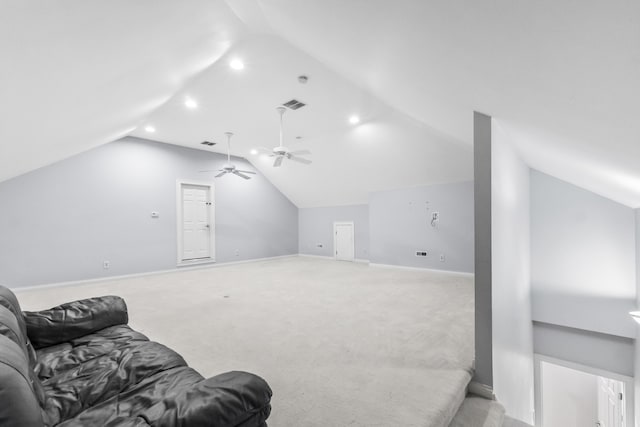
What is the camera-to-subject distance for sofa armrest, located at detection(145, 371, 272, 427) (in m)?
0.90

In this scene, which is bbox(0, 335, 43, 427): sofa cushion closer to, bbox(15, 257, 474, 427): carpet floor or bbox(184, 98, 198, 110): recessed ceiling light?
bbox(15, 257, 474, 427): carpet floor

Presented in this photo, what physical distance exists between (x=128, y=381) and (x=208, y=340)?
142 centimetres

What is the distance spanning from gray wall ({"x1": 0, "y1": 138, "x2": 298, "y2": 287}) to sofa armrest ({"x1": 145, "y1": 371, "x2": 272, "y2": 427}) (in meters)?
6.10

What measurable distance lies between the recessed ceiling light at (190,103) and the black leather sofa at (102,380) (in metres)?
3.27

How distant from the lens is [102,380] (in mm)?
1408

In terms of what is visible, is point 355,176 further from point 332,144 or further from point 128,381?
point 128,381

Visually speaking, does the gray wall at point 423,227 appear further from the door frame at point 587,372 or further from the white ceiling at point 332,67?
the door frame at point 587,372

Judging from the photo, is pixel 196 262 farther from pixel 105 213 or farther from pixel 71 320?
pixel 71 320

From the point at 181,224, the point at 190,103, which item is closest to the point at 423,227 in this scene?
the point at 190,103

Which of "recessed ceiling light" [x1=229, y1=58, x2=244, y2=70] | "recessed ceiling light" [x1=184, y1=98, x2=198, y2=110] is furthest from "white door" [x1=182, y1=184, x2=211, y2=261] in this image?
"recessed ceiling light" [x1=229, y1=58, x2=244, y2=70]

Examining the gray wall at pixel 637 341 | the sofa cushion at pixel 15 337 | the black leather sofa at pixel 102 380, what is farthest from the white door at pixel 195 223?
the gray wall at pixel 637 341

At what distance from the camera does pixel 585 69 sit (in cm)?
113

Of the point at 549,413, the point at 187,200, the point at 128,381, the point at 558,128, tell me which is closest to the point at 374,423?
the point at 128,381

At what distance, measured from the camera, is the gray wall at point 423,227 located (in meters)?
5.82
